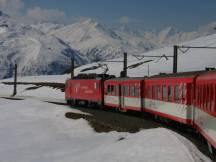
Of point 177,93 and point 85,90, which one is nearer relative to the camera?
point 177,93

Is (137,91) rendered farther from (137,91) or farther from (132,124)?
(132,124)

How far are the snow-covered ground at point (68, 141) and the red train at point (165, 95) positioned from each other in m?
1.42

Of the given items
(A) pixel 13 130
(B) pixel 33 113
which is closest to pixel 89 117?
(A) pixel 13 130

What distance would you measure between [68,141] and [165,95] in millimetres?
11516

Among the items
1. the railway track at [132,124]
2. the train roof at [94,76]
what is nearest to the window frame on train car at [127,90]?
the railway track at [132,124]

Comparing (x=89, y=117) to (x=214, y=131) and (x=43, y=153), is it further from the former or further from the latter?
(x=214, y=131)

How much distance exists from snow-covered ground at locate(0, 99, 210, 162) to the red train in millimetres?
1422

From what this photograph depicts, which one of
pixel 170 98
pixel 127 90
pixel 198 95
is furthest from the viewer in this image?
pixel 127 90

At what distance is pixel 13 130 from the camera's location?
5134 cm

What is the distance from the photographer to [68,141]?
40.1 metres

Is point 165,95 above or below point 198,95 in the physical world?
below

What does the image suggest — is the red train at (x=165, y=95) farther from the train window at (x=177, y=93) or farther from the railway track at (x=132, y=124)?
the railway track at (x=132, y=124)

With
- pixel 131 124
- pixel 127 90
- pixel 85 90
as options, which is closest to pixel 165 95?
pixel 131 124

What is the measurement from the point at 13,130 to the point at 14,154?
1516 cm
